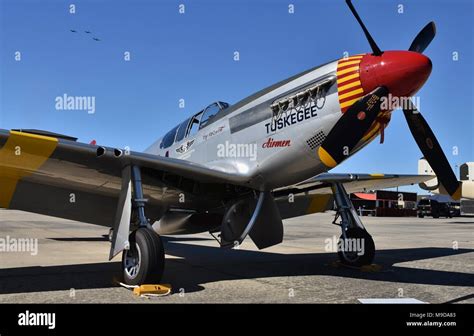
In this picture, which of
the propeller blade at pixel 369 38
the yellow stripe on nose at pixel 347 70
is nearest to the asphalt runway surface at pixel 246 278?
the yellow stripe on nose at pixel 347 70

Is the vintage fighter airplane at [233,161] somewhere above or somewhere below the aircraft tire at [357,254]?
above

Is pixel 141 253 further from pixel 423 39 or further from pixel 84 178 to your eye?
pixel 423 39

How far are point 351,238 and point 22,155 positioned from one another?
581cm

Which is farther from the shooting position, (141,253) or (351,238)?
(351,238)

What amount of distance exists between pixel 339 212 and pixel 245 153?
9.70 feet

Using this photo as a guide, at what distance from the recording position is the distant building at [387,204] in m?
46.4

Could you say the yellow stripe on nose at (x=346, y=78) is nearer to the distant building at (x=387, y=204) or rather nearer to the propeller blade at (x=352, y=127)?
the propeller blade at (x=352, y=127)

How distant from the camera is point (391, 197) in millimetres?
49312

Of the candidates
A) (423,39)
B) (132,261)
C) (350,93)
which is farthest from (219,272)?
(423,39)

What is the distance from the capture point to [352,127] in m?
5.38

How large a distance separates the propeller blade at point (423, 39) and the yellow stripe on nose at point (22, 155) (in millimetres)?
4897

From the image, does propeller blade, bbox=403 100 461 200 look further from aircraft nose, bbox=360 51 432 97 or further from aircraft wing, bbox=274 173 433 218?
aircraft wing, bbox=274 173 433 218
